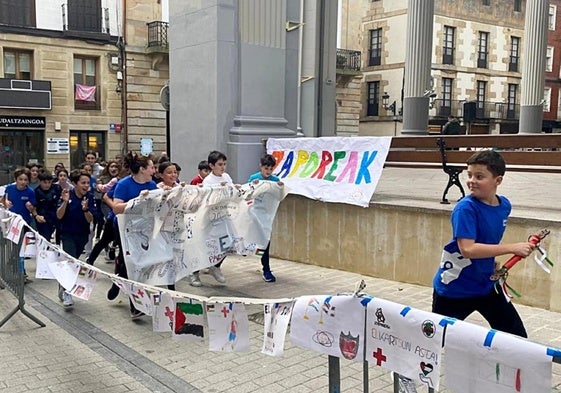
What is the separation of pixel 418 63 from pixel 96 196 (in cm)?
1166

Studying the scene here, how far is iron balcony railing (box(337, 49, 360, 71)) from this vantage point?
36138 millimetres

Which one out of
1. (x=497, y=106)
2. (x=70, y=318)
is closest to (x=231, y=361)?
(x=70, y=318)

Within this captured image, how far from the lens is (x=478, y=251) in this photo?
343 cm

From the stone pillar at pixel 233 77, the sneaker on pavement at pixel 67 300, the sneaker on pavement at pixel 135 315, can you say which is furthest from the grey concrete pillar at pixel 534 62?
the sneaker on pavement at pixel 67 300

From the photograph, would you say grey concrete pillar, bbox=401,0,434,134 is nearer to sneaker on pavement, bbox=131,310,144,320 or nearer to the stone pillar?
the stone pillar

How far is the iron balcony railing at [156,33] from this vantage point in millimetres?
28891

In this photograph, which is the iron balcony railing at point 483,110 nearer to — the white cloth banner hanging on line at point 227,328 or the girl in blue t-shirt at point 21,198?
the girl in blue t-shirt at point 21,198

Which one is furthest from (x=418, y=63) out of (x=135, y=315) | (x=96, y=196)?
(x=135, y=315)

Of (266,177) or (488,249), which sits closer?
(488,249)

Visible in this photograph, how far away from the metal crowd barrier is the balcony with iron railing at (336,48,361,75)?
31.1 meters

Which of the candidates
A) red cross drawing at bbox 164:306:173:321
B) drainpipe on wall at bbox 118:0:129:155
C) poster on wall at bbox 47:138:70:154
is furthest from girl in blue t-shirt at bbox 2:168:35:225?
drainpipe on wall at bbox 118:0:129:155

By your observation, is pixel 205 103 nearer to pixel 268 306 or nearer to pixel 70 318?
pixel 70 318

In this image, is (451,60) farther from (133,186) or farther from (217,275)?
(133,186)

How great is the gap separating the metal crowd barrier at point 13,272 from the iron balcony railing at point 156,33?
23592 mm
